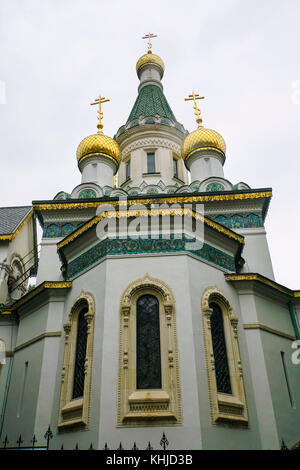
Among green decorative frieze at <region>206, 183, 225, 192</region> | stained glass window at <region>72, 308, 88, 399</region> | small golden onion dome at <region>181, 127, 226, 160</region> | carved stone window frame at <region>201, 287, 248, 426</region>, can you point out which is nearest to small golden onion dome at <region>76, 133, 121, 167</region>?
small golden onion dome at <region>181, 127, 226, 160</region>

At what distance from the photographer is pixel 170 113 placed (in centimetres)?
1905

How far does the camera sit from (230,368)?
26.4 ft

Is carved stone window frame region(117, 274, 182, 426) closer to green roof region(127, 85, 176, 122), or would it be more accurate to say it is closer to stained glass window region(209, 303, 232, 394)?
stained glass window region(209, 303, 232, 394)

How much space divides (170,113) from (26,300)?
39.9 feet

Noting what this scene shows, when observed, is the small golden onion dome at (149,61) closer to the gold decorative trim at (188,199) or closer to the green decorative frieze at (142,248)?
the gold decorative trim at (188,199)

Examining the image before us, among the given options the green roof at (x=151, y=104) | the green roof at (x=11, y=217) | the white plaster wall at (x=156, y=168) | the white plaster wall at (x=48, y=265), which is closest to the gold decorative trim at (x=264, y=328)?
the white plaster wall at (x=48, y=265)

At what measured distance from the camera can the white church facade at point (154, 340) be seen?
694cm

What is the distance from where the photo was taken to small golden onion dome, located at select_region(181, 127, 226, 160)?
577 inches

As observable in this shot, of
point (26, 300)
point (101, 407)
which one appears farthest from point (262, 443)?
point (26, 300)

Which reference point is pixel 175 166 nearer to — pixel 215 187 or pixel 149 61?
pixel 215 187

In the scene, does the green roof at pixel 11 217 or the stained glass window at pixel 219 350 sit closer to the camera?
the stained glass window at pixel 219 350

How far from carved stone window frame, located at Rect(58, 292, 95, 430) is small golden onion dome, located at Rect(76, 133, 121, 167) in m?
7.57

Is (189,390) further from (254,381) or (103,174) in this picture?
(103,174)

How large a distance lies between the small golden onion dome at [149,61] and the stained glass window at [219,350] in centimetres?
1681
